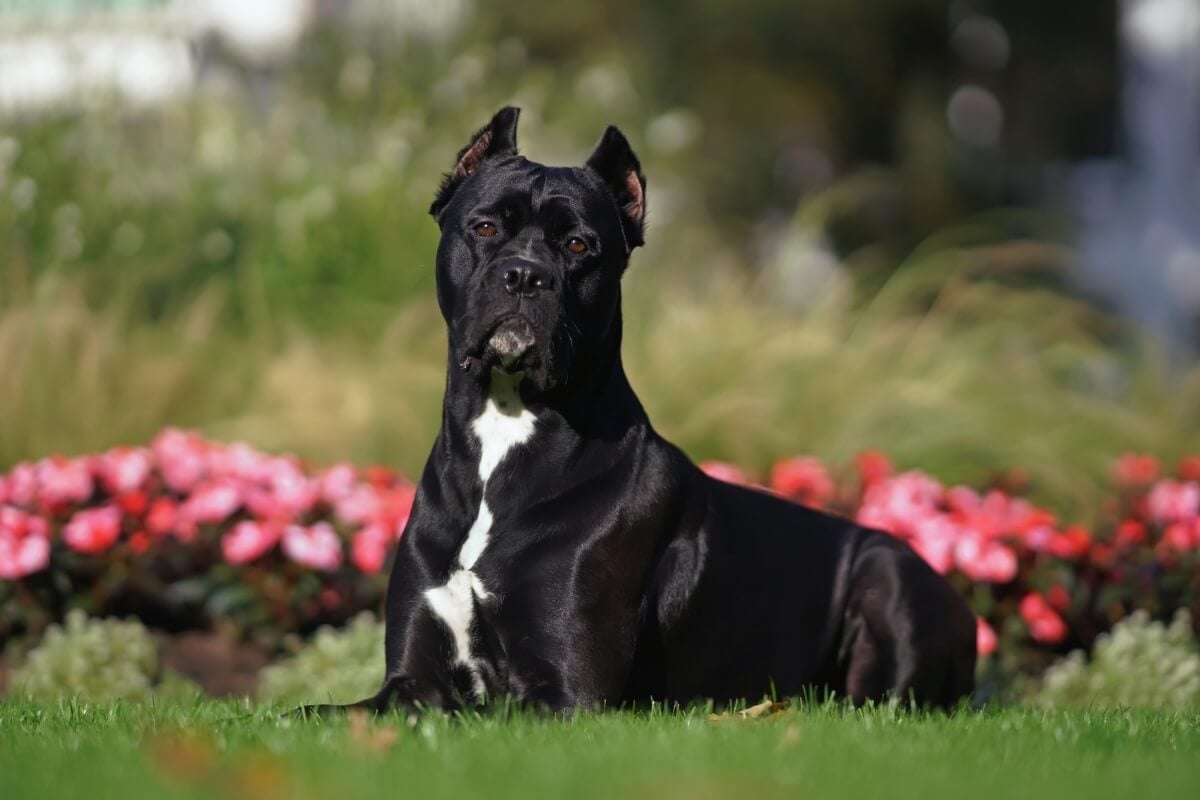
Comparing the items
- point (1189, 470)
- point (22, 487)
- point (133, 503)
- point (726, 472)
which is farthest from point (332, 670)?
point (1189, 470)

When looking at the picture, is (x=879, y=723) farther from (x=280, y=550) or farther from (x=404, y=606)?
(x=280, y=550)

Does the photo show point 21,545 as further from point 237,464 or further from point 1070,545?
point 1070,545

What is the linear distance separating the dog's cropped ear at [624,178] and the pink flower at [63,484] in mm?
3183

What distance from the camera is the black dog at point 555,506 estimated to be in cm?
477

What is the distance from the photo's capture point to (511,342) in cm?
477

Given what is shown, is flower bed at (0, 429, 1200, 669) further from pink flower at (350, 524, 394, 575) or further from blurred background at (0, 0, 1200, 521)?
blurred background at (0, 0, 1200, 521)

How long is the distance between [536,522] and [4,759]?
163cm

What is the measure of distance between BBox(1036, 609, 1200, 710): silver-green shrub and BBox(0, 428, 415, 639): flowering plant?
9.19 feet

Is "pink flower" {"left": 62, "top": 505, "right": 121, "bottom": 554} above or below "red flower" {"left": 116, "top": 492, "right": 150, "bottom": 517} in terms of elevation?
below

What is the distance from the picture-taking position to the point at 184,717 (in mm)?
4500

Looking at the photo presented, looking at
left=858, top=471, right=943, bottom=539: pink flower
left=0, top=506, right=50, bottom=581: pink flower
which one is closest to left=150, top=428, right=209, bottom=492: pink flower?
left=0, top=506, right=50, bottom=581: pink flower

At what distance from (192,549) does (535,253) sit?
303cm

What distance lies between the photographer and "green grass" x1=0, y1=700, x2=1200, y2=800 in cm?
328

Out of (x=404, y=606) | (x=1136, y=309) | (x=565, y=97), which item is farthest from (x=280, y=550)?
(x=1136, y=309)
